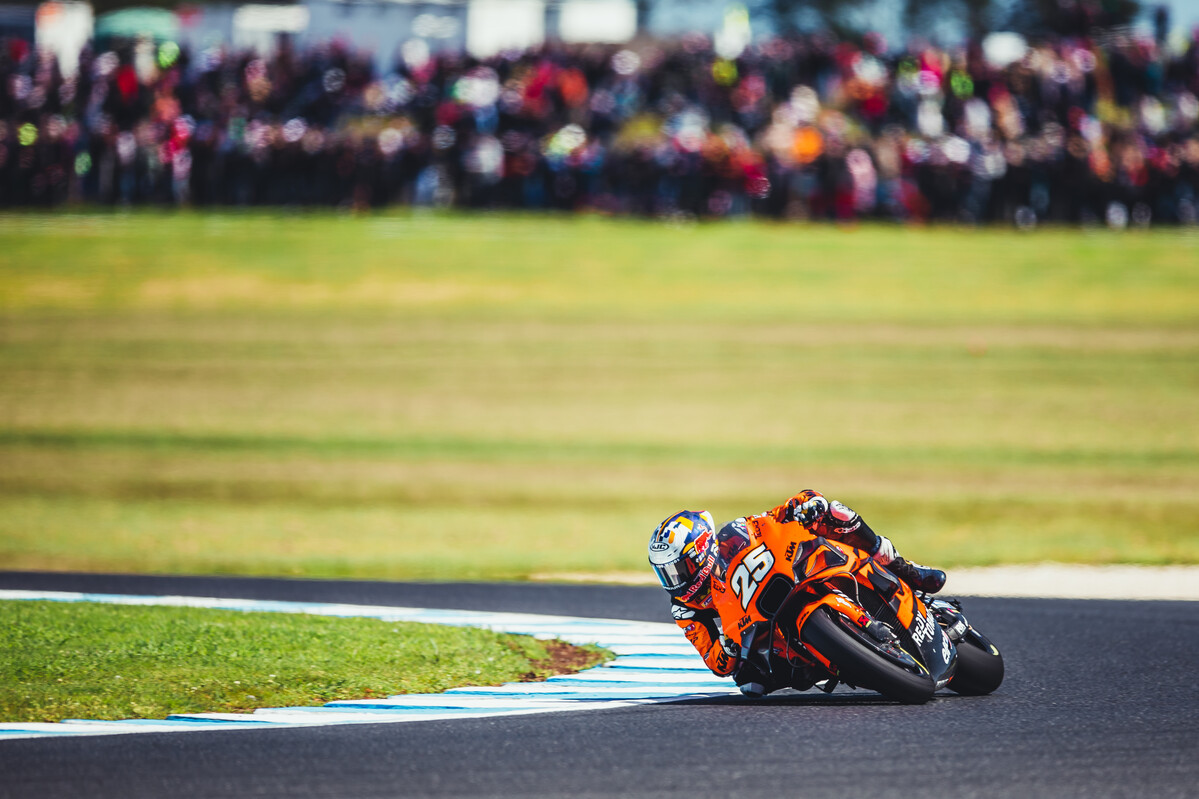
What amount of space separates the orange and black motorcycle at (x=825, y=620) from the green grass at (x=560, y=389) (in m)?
6.19

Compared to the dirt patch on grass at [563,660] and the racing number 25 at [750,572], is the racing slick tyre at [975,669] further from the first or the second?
the dirt patch on grass at [563,660]

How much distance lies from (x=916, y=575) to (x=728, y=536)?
0.83 m

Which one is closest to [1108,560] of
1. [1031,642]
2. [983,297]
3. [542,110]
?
[1031,642]

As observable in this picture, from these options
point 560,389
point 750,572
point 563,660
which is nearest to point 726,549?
point 750,572

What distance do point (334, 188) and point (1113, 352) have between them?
16.4m

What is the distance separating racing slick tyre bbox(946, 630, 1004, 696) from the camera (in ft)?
23.0

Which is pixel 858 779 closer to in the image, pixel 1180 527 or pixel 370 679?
pixel 370 679

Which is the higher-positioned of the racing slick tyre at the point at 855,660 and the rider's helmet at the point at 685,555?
the rider's helmet at the point at 685,555

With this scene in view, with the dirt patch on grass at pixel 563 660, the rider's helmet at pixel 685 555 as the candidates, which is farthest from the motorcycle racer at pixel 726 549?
the dirt patch on grass at pixel 563 660

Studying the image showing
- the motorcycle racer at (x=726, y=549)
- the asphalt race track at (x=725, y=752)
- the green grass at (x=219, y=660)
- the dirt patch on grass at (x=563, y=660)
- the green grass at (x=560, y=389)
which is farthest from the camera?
the green grass at (x=560, y=389)

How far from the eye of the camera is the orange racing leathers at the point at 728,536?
22.1 feet

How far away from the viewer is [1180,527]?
1488cm

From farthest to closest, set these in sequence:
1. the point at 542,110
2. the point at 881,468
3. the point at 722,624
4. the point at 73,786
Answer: the point at 542,110 < the point at 881,468 < the point at 722,624 < the point at 73,786

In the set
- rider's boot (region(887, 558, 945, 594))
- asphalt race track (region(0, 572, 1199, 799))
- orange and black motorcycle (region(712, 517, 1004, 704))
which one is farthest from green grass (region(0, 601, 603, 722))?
rider's boot (region(887, 558, 945, 594))
